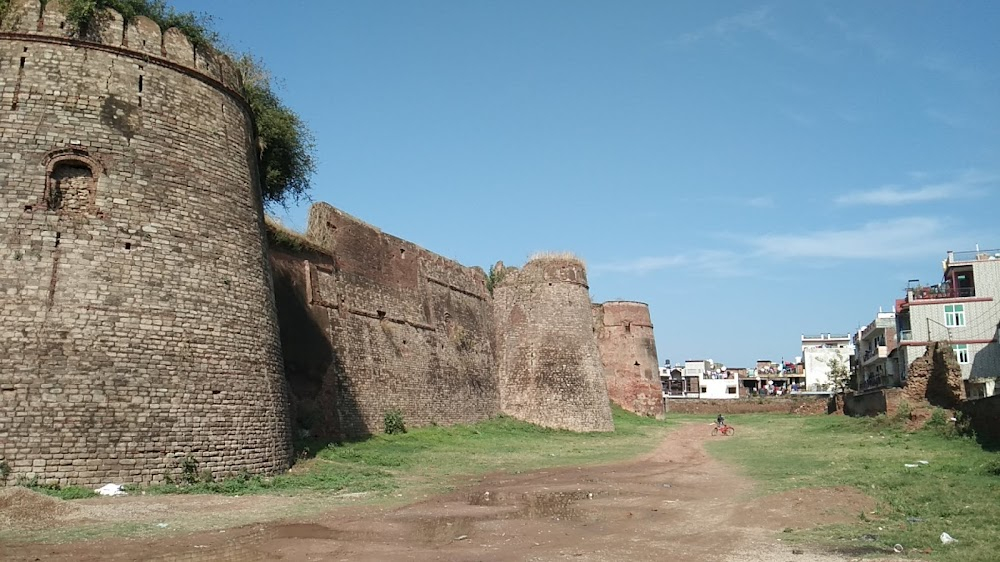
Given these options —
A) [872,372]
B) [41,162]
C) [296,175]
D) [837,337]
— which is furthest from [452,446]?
[837,337]

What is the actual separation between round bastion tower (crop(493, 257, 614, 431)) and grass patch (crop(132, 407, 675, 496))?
2.97ft

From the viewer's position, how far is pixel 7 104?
11656mm

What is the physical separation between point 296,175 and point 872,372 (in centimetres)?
4371

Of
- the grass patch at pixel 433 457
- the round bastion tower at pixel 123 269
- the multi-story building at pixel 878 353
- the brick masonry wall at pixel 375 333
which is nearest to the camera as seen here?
the round bastion tower at pixel 123 269

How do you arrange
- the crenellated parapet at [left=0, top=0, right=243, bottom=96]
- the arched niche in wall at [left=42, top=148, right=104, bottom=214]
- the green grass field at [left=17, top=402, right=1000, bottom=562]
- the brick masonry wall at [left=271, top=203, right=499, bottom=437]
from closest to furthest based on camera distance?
the green grass field at [left=17, top=402, right=1000, bottom=562], the arched niche in wall at [left=42, top=148, right=104, bottom=214], the crenellated parapet at [left=0, top=0, right=243, bottom=96], the brick masonry wall at [left=271, top=203, right=499, bottom=437]

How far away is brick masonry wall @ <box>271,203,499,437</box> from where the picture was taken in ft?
60.9

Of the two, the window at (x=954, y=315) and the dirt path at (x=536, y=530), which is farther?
the window at (x=954, y=315)

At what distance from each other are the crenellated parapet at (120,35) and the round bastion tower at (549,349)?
56.8ft

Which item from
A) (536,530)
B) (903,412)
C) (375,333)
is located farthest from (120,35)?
(903,412)

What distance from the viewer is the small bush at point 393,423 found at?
20969mm

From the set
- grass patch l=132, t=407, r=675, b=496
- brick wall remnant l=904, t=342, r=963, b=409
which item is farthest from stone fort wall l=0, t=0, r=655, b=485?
brick wall remnant l=904, t=342, r=963, b=409

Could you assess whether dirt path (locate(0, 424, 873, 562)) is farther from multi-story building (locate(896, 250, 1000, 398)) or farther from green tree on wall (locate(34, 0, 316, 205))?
multi-story building (locate(896, 250, 1000, 398))

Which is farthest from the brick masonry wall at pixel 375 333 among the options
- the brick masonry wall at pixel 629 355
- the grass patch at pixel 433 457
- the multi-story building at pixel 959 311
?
the multi-story building at pixel 959 311

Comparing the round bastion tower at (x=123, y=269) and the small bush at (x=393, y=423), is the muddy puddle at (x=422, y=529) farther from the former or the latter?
the small bush at (x=393, y=423)
